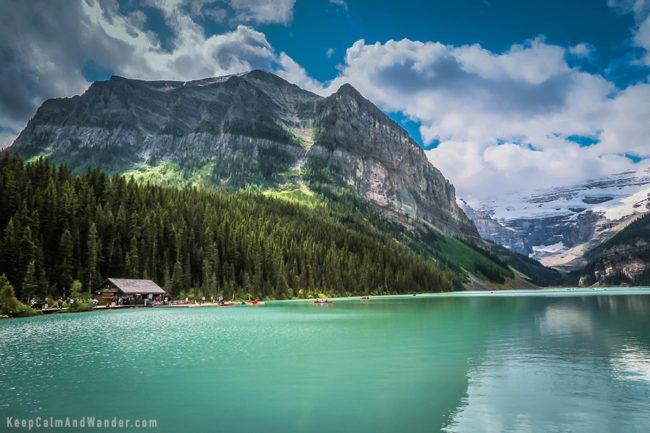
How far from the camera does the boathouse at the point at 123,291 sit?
117562 mm

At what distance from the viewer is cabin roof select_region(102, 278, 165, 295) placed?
11769cm

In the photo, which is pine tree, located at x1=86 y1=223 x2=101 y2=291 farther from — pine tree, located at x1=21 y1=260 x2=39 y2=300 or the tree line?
pine tree, located at x1=21 y1=260 x2=39 y2=300

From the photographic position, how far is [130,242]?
13625 centimetres

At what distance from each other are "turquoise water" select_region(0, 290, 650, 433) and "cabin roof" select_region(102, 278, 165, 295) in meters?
62.0

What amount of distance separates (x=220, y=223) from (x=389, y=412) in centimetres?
16074

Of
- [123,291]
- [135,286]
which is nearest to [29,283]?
[123,291]

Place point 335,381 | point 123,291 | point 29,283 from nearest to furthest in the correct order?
1. point 335,381
2. point 29,283
3. point 123,291

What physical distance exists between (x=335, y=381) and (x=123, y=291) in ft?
325

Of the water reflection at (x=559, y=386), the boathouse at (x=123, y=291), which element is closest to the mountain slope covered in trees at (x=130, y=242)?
the boathouse at (x=123, y=291)

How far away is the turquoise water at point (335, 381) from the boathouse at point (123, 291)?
62269 mm

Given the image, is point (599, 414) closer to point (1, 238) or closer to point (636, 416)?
point (636, 416)

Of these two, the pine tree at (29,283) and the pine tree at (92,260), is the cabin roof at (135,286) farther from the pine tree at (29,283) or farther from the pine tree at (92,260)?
the pine tree at (29,283)

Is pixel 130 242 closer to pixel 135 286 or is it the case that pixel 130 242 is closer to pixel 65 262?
pixel 135 286

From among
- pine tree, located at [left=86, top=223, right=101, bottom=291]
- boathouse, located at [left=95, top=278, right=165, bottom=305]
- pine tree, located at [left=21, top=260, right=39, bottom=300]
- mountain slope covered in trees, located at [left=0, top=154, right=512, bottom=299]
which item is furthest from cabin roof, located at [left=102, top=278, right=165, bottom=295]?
pine tree, located at [left=21, top=260, right=39, bottom=300]
